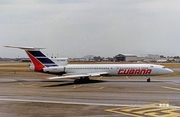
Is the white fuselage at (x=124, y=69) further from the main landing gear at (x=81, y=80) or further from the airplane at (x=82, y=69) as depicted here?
the main landing gear at (x=81, y=80)

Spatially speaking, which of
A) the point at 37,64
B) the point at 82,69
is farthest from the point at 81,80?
the point at 37,64

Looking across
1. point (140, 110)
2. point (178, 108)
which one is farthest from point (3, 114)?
point (178, 108)

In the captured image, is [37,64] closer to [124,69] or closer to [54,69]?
[54,69]

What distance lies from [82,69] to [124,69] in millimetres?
6862

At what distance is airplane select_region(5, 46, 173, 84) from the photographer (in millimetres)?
43438

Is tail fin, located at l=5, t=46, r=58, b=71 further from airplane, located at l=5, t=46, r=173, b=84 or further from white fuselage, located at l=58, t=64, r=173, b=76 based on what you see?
white fuselage, located at l=58, t=64, r=173, b=76

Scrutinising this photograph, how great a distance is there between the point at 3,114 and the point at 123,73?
1114 inches

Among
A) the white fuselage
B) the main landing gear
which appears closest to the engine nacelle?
the white fuselage

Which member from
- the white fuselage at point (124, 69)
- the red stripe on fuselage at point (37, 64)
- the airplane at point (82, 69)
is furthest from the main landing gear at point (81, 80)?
the red stripe on fuselage at point (37, 64)

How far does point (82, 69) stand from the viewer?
4494 centimetres

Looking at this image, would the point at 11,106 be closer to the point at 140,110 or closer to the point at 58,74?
the point at 140,110

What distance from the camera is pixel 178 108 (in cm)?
1933

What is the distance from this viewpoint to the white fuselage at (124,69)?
4344cm

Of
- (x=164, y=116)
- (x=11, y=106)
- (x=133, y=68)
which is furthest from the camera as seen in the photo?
(x=133, y=68)
